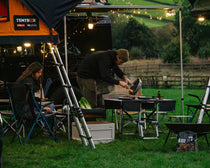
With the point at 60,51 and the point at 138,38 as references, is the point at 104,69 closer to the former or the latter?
the point at 60,51

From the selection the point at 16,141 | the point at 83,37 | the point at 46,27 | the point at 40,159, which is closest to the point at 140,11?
the point at 83,37

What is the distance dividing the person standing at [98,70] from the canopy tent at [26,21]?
65.9 inches

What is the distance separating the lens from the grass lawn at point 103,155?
5.02 meters

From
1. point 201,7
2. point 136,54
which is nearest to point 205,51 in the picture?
point 136,54

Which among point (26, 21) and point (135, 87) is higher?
point (26, 21)

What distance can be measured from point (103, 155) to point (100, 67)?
2404 millimetres

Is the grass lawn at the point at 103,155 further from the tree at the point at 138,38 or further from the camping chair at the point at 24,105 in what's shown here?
the tree at the point at 138,38

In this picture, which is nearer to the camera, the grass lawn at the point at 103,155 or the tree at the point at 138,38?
the grass lawn at the point at 103,155

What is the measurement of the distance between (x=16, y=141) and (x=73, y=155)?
1.51 metres

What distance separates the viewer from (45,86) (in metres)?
9.06

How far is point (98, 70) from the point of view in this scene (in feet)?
26.0

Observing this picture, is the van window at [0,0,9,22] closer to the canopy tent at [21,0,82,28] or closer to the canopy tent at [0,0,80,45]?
the canopy tent at [0,0,80,45]

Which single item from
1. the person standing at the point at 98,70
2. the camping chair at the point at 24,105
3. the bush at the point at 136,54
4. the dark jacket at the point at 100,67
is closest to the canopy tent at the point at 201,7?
the person standing at the point at 98,70

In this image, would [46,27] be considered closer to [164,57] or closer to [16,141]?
[16,141]
